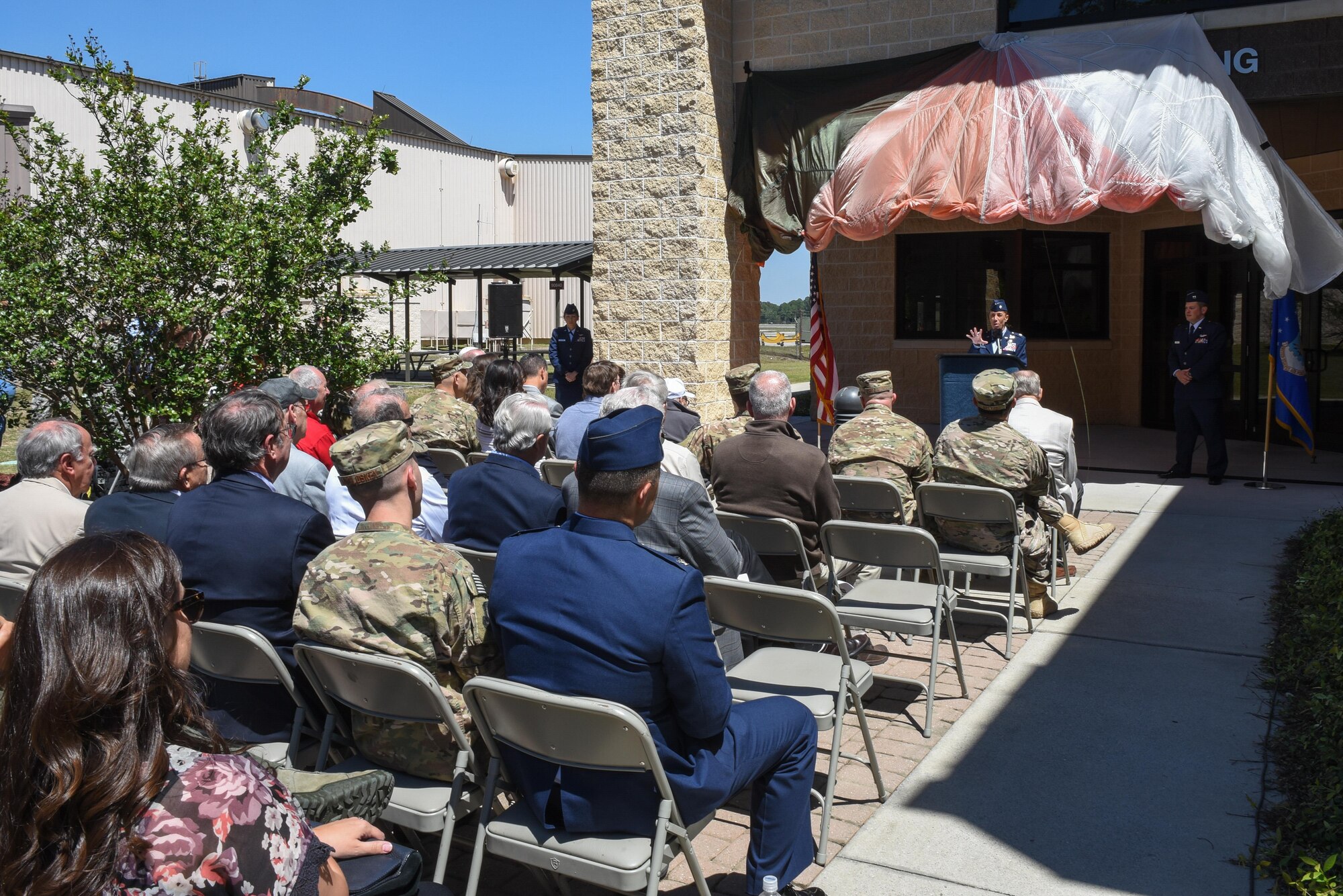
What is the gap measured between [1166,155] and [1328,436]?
5.36m

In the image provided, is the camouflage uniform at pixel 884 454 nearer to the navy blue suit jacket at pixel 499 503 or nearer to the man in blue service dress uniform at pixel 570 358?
the navy blue suit jacket at pixel 499 503

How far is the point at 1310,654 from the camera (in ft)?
16.6

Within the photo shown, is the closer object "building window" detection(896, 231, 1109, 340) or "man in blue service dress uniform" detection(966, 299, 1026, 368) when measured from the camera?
"man in blue service dress uniform" detection(966, 299, 1026, 368)

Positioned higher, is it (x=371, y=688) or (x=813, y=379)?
(x=813, y=379)

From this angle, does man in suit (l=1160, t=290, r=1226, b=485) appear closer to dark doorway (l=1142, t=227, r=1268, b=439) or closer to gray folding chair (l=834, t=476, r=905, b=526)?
dark doorway (l=1142, t=227, r=1268, b=439)

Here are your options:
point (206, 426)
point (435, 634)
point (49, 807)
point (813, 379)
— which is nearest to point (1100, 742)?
point (435, 634)

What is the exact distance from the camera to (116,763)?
1647 mm

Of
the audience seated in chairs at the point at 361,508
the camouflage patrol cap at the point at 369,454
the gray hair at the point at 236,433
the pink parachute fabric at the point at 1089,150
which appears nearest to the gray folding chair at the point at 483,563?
the audience seated in chairs at the point at 361,508

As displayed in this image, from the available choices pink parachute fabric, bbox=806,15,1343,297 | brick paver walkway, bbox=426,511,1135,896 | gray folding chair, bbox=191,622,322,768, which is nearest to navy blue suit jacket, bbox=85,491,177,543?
gray folding chair, bbox=191,622,322,768

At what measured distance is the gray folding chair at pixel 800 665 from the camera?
3.56 m

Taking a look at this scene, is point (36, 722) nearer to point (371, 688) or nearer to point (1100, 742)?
point (371, 688)

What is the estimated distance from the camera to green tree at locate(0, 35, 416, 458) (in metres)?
6.61

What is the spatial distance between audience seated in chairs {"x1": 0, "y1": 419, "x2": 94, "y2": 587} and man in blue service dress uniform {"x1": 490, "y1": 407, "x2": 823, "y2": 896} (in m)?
→ 2.35

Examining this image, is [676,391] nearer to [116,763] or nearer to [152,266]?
[152,266]
